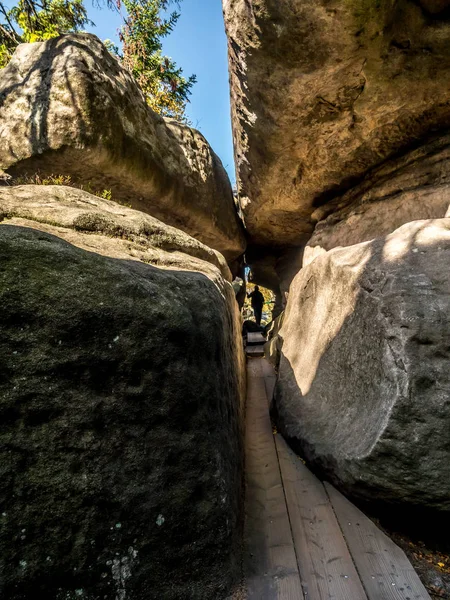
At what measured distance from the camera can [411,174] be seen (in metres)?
4.66

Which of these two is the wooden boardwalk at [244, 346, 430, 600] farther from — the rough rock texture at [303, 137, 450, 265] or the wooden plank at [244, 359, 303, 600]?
the rough rock texture at [303, 137, 450, 265]

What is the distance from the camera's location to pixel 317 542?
1873mm

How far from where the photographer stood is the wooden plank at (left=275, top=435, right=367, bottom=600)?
1.58 meters

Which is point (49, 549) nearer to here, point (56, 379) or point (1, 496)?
point (1, 496)

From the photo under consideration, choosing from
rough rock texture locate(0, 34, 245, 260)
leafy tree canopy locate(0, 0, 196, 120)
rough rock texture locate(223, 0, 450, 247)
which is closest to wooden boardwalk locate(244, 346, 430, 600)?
rough rock texture locate(223, 0, 450, 247)

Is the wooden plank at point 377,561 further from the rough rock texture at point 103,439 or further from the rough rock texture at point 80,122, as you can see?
the rough rock texture at point 80,122

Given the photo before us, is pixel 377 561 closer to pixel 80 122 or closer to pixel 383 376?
pixel 383 376

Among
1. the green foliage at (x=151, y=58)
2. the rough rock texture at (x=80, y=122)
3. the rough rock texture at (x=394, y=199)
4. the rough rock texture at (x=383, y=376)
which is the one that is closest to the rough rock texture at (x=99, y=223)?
the rough rock texture at (x=383, y=376)

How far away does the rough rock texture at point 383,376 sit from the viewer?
174cm

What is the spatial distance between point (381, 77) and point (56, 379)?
4.80 metres

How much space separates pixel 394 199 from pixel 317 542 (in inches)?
186

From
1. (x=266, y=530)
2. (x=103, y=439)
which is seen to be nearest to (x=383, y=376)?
(x=266, y=530)

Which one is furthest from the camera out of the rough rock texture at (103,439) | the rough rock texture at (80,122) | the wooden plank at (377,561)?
the rough rock texture at (80,122)

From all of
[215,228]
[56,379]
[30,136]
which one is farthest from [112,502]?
[215,228]
